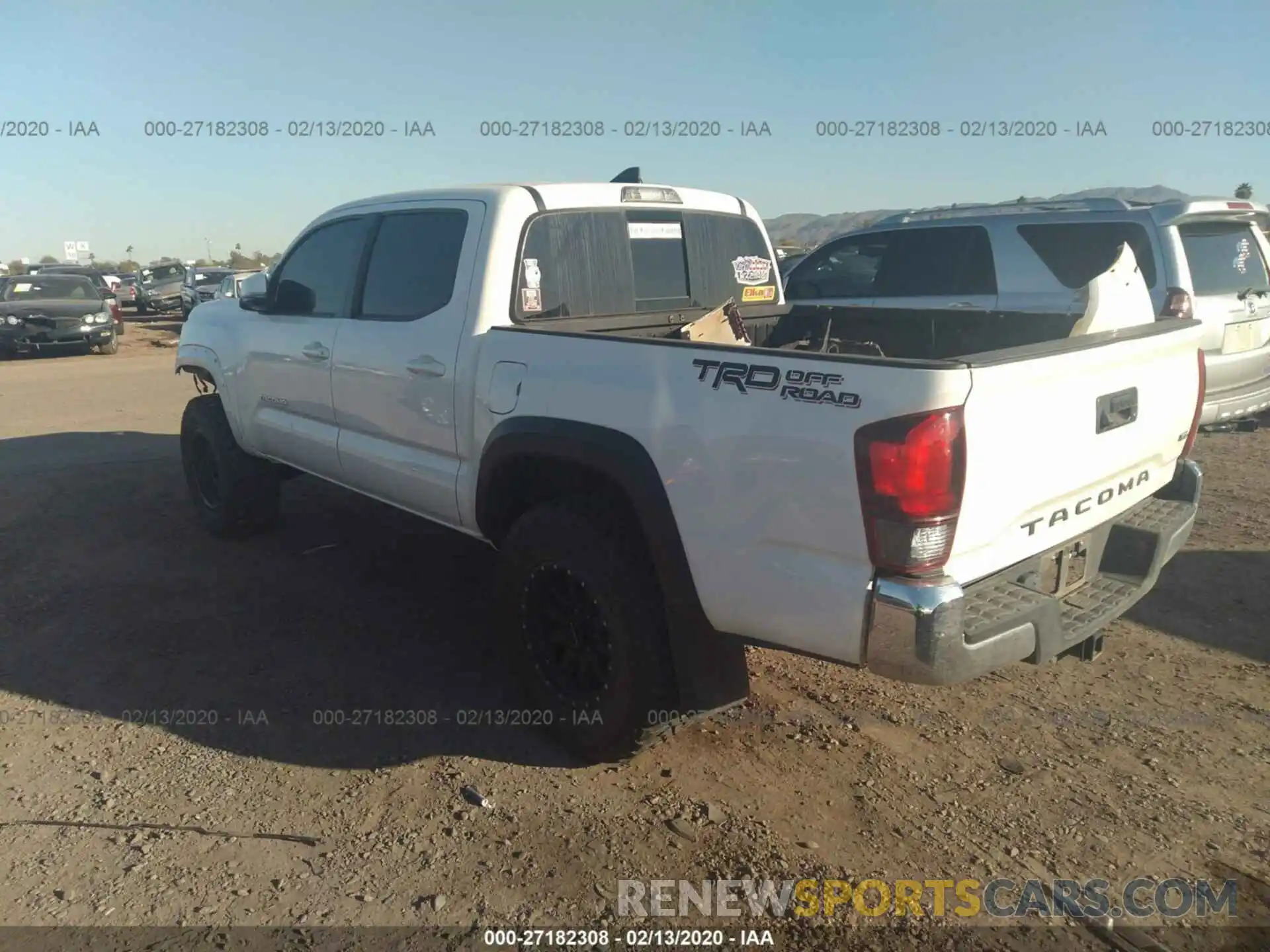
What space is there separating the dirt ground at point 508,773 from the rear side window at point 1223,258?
244cm

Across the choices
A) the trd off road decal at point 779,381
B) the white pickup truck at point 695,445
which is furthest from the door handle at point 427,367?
the trd off road decal at point 779,381

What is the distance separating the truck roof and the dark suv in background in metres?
22.9

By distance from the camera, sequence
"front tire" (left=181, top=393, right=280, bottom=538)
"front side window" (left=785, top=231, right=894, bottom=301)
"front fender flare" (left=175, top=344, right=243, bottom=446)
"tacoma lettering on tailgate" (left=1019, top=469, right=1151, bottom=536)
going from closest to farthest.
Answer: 1. "tacoma lettering on tailgate" (left=1019, top=469, right=1151, bottom=536)
2. "front fender flare" (left=175, top=344, right=243, bottom=446)
3. "front tire" (left=181, top=393, right=280, bottom=538)
4. "front side window" (left=785, top=231, right=894, bottom=301)

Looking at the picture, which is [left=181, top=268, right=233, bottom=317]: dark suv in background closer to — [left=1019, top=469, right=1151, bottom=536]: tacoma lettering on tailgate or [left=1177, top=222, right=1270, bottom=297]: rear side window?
[left=1177, top=222, right=1270, bottom=297]: rear side window

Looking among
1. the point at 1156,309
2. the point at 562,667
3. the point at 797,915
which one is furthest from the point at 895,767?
the point at 1156,309

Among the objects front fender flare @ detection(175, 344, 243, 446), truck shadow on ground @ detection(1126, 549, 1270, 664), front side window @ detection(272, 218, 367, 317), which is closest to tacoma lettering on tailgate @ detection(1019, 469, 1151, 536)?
truck shadow on ground @ detection(1126, 549, 1270, 664)

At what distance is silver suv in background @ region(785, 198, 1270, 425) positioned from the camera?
637 cm

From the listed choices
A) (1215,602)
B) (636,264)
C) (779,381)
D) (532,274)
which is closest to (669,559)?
(779,381)

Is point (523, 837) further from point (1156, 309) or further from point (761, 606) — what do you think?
point (1156, 309)

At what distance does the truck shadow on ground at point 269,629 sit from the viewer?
362 centimetres

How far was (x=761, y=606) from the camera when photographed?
267 centimetres

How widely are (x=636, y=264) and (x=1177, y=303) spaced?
13.4 ft

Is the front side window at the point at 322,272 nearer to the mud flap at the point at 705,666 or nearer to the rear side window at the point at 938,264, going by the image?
the mud flap at the point at 705,666

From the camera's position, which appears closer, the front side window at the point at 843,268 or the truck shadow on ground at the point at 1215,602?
the truck shadow on ground at the point at 1215,602
